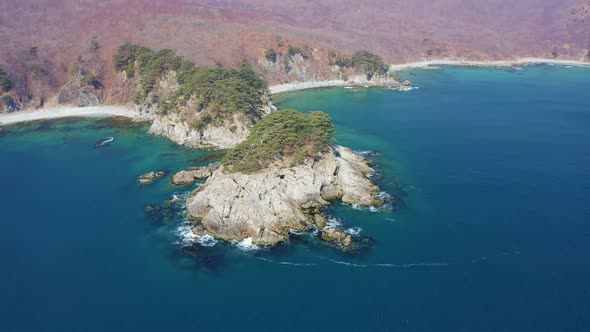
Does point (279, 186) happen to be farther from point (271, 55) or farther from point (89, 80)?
point (271, 55)

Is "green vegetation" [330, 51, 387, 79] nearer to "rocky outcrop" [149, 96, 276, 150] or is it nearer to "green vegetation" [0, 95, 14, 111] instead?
"rocky outcrop" [149, 96, 276, 150]

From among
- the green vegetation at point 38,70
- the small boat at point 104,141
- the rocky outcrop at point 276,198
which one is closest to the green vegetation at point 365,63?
the small boat at point 104,141

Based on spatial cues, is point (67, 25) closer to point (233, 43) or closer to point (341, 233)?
point (233, 43)

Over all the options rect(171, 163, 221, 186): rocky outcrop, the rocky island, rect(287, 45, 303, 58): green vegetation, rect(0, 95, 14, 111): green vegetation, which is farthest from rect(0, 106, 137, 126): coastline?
rect(287, 45, 303, 58): green vegetation

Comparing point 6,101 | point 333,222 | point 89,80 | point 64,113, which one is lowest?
point 333,222

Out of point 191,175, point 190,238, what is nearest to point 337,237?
point 190,238

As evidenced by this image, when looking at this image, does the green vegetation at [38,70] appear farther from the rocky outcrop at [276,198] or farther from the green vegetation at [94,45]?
the rocky outcrop at [276,198]

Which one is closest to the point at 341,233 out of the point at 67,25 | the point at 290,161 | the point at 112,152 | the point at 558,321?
the point at 290,161
